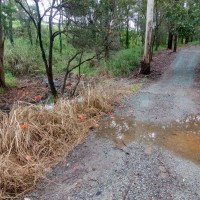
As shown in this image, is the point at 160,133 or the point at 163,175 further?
the point at 160,133

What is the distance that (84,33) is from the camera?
15.9ft

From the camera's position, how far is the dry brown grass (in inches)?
94.7

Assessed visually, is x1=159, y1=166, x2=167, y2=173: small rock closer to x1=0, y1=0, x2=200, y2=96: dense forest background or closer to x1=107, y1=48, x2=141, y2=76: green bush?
x1=0, y1=0, x2=200, y2=96: dense forest background

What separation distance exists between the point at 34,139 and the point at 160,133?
2076 millimetres

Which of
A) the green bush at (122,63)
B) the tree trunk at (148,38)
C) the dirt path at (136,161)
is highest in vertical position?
the tree trunk at (148,38)

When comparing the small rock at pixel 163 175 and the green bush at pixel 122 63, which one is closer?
the small rock at pixel 163 175

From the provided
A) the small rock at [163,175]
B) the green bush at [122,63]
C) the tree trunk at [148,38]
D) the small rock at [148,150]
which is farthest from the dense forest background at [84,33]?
the small rock at [163,175]

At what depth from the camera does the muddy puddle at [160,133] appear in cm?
312


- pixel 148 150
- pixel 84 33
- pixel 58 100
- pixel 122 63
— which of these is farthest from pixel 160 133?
pixel 122 63

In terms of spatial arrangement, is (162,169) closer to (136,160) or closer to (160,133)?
(136,160)

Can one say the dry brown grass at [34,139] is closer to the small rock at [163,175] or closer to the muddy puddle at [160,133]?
the muddy puddle at [160,133]

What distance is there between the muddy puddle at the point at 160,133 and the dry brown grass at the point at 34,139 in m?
0.44

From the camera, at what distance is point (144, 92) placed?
612 centimetres

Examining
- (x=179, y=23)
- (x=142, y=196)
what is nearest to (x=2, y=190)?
(x=142, y=196)
